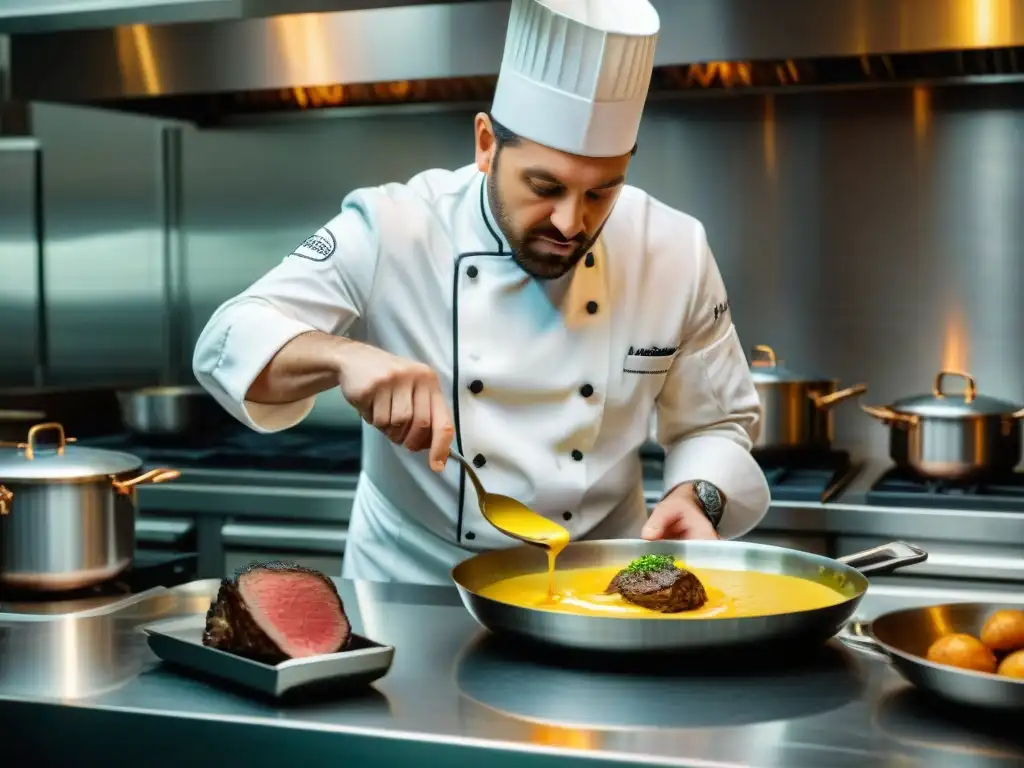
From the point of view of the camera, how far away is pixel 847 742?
1.14m

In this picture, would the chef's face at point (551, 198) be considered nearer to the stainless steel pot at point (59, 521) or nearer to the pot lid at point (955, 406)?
the stainless steel pot at point (59, 521)

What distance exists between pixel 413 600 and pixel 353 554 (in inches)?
22.8

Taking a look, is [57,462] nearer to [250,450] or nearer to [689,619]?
[689,619]

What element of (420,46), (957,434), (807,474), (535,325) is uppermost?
(420,46)

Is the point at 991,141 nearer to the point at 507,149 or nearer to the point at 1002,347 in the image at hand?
the point at 1002,347

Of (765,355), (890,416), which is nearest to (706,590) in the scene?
(890,416)

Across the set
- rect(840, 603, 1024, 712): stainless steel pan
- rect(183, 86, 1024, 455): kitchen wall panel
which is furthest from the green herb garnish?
rect(183, 86, 1024, 455): kitchen wall panel

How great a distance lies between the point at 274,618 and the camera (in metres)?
1.28

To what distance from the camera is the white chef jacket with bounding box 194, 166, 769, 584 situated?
200 cm

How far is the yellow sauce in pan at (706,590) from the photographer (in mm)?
1438

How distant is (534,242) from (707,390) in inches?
18.6

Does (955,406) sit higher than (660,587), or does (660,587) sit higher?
(955,406)

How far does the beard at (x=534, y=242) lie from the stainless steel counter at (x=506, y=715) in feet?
1.96

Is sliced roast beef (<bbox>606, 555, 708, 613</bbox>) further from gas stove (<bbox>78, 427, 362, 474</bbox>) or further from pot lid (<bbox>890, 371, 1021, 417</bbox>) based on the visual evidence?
gas stove (<bbox>78, 427, 362, 474</bbox>)
